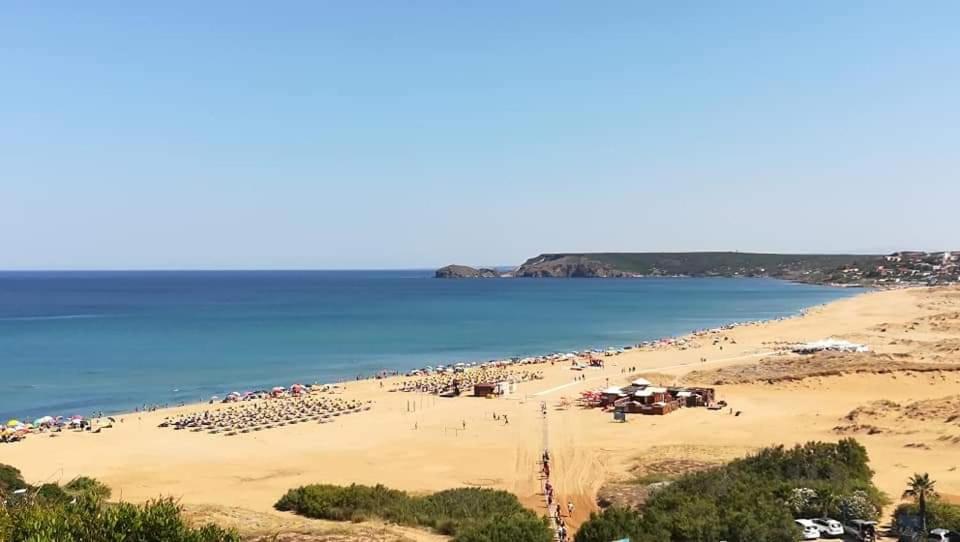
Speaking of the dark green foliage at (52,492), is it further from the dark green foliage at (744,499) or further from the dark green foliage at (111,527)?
the dark green foliage at (744,499)

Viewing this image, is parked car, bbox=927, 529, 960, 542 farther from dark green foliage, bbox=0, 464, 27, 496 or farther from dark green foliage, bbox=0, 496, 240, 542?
dark green foliage, bbox=0, 464, 27, 496

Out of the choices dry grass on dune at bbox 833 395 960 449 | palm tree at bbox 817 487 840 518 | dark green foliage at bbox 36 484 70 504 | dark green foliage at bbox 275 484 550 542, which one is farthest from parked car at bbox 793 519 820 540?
dark green foliage at bbox 36 484 70 504

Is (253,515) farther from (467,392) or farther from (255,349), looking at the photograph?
(255,349)

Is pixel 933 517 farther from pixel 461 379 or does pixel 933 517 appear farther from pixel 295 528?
pixel 461 379

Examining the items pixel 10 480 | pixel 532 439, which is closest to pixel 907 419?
pixel 532 439

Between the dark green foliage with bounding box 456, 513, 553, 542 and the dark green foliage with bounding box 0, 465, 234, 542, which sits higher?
the dark green foliage with bounding box 0, 465, 234, 542

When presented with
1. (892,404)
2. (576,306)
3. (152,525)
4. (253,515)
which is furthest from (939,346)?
(576,306)
